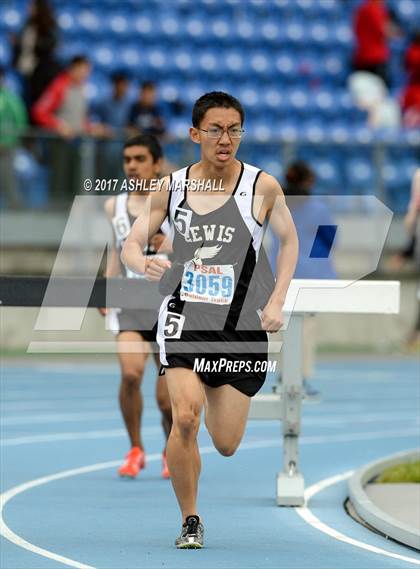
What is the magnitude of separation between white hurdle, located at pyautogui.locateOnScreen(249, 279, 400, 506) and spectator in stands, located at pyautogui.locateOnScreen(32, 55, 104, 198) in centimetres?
987

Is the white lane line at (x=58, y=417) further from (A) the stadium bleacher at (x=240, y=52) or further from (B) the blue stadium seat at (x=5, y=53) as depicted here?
(B) the blue stadium seat at (x=5, y=53)

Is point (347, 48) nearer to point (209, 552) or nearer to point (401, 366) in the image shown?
point (401, 366)

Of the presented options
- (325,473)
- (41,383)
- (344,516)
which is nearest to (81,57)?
(41,383)

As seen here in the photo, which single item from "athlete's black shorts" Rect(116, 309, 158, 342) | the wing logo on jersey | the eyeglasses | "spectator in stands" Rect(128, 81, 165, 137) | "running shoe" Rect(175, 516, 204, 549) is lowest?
"running shoe" Rect(175, 516, 204, 549)

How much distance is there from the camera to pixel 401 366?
21.5m

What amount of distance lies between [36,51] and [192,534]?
608 inches

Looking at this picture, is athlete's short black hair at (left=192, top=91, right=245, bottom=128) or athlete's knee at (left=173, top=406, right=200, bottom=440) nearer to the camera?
athlete's knee at (left=173, top=406, right=200, bottom=440)

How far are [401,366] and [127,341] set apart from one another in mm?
11159

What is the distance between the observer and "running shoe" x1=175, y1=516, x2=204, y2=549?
8.03 meters

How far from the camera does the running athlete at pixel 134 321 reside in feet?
36.0

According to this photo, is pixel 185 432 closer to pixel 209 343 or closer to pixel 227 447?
pixel 227 447

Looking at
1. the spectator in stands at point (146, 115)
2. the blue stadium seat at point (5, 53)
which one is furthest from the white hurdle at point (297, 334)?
the blue stadium seat at point (5, 53)

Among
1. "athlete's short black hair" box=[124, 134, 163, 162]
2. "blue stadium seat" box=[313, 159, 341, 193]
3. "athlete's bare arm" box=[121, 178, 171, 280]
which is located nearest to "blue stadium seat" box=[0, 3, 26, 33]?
"blue stadium seat" box=[313, 159, 341, 193]

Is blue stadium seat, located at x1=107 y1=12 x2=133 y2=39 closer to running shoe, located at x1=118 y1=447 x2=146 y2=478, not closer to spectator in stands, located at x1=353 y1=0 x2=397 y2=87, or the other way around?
spectator in stands, located at x1=353 y1=0 x2=397 y2=87
